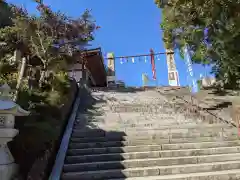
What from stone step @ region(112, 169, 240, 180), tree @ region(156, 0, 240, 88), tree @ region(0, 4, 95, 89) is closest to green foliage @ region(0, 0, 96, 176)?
tree @ region(0, 4, 95, 89)

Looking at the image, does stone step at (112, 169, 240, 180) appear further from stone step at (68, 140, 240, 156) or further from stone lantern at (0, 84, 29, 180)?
stone lantern at (0, 84, 29, 180)

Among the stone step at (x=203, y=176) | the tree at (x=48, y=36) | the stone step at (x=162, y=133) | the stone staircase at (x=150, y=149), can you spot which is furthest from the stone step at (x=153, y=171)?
the tree at (x=48, y=36)

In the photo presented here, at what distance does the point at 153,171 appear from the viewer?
5180 mm

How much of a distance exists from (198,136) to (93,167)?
3.22m

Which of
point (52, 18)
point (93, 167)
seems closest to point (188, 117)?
point (93, 167)

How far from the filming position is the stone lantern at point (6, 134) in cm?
382

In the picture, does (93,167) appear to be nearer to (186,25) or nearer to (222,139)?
(222,139)

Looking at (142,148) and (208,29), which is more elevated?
(208,29)

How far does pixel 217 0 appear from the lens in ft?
25.4

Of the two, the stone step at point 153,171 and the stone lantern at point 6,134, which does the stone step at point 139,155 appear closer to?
the stone step at point 153,171

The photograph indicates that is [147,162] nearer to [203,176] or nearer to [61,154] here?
[203,176]

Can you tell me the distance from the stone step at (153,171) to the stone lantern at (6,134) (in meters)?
1.28

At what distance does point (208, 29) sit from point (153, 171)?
19.9 ft

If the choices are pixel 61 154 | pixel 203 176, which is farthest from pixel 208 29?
pixel 61 154
